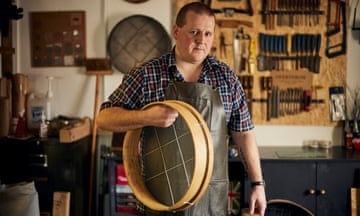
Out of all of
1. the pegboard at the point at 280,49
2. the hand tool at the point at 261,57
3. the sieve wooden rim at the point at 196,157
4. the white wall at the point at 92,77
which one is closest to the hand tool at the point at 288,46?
the pegboard at the point at 280,49

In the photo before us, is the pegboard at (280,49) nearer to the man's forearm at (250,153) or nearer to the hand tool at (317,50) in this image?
the hand tool at (317,50)

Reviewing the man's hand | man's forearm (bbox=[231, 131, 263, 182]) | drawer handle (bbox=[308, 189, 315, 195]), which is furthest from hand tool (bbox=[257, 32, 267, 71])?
the man's hand

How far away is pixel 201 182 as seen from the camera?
1278 mm

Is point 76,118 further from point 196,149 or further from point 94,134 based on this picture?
point 196,149

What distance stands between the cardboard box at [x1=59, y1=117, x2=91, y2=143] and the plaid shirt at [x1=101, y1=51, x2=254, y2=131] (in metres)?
1.02

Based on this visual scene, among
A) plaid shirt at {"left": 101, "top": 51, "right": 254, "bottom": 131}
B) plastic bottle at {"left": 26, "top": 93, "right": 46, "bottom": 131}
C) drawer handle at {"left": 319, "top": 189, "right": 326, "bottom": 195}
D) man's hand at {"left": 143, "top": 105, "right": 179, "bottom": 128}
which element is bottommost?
drawer handle at {"left": 319, "top": 189, "right": 326, "bottom": 195}

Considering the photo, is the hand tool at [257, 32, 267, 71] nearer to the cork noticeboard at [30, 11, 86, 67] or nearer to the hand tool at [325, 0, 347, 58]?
the hand tool at [325, 0, 347, 58]

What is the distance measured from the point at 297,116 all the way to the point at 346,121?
35 centimetres

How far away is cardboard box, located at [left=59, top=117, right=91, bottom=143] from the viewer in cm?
241

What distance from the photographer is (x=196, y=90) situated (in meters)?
1.47

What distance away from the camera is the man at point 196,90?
141cm

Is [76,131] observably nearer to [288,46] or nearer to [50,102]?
[50,102]

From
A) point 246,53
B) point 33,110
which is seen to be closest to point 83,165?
point 33,110

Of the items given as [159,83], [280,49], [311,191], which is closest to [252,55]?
[280,49]
